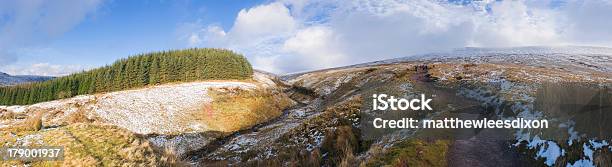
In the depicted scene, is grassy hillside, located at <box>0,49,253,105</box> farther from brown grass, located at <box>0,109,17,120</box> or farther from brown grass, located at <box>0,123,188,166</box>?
brown grass, located at <box>0,123,188,166</box>

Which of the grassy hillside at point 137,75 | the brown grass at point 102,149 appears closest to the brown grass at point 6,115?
the grassy hillside at point 137,75

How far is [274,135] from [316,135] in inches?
381

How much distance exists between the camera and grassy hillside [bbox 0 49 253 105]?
8262cm

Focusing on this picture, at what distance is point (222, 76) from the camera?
9162 cm

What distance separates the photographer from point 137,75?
8469cm

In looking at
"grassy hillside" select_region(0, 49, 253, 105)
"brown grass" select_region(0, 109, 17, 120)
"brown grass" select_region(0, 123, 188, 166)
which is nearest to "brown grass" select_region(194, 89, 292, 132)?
"grassy hillside" select_region(0, 49, 253, 105)

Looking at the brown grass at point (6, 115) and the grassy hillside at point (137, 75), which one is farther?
the grassy hillside at point (137, 75)

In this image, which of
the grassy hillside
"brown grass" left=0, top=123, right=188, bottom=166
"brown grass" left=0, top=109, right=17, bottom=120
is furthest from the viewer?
the grassy hillside

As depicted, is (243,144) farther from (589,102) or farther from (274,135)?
(589,102)

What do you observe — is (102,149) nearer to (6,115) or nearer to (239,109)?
(6,115)

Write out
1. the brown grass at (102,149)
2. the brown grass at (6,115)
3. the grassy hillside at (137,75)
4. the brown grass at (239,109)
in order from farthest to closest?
the grassy hillside at (137,75)
the brown grass at (239,109)
the brown grass at (6,115)
the brown grass at (102,149)

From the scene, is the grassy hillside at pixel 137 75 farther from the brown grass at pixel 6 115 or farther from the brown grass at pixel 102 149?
the brown grass at pixel 102 149

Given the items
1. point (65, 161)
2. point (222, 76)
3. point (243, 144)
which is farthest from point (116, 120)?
point (222, 76)

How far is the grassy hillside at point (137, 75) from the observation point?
82.6m
